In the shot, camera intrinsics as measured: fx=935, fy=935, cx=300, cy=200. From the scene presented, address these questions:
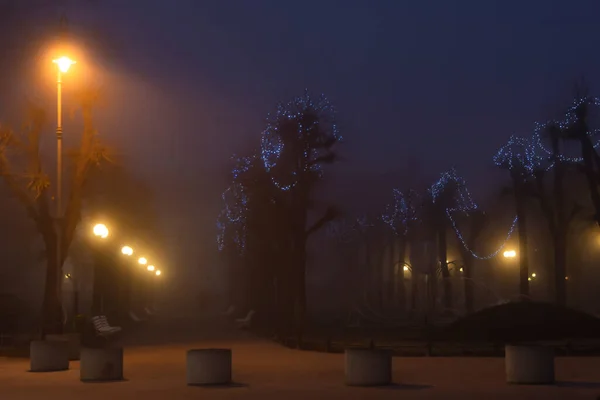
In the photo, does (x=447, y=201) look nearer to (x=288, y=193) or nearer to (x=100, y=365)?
(x=288, y=193)

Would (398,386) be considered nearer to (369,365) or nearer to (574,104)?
(369,365)

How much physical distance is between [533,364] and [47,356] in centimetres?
1236

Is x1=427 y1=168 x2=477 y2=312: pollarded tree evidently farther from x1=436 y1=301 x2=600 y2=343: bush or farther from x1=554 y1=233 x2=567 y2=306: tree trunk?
x1=436 y1=301 x2=600 y2=343: bush

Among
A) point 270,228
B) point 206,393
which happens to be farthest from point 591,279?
point 206,393

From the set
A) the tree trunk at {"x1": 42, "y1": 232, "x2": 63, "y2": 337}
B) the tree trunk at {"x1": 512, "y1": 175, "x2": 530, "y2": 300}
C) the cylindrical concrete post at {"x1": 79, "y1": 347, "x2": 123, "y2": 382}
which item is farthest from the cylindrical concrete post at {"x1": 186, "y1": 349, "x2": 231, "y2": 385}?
→ the tree trunk at {"x1": 512, "y1": 175, "x2": 530, "y2": 300}

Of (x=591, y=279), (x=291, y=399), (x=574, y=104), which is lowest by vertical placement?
(x=291, y=399)

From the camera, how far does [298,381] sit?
20453mm

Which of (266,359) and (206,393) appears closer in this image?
(206,393)

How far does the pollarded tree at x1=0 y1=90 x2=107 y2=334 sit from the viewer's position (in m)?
31.2

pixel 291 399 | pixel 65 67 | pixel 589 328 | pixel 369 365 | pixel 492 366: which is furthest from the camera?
pixel 589 328

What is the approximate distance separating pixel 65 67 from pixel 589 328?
22102 millimetres

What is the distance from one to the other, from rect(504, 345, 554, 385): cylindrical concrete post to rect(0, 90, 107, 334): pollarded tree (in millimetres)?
17237

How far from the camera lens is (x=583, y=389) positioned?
17.6 meters

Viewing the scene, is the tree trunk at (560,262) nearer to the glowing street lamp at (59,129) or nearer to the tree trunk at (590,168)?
the tree trunk at (590,168)
